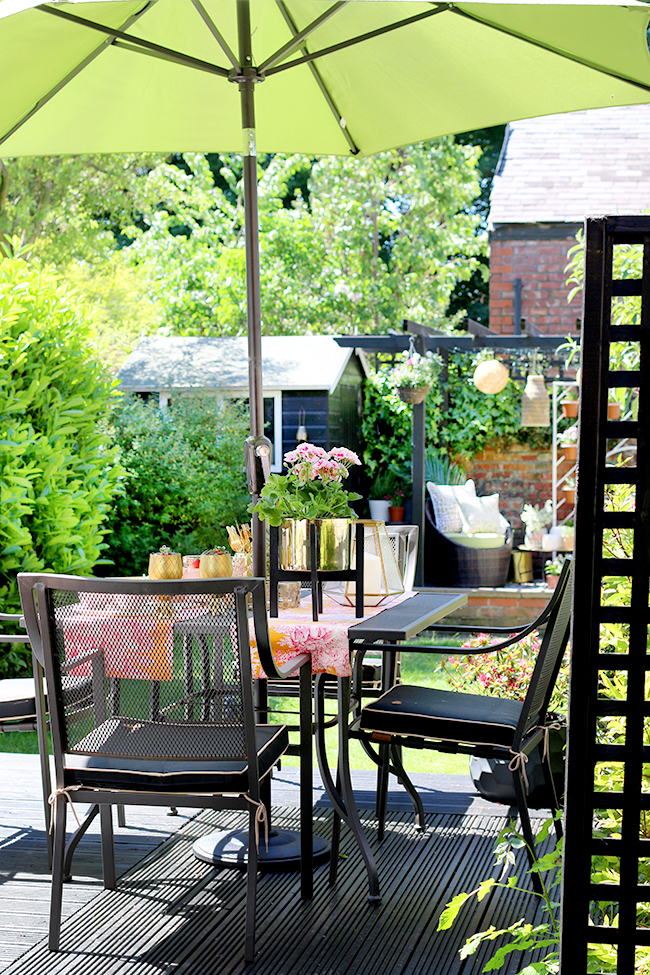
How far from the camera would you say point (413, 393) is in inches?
381

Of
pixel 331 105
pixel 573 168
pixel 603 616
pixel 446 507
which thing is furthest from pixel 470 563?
pixel 603 616

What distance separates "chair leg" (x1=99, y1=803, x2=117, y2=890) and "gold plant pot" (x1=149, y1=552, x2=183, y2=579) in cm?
71

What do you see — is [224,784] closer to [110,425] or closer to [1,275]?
[1,275]

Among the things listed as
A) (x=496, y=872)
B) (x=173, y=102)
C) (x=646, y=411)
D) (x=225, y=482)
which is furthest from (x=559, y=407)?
(x=646, y=411)

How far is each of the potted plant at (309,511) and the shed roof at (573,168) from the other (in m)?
8.92

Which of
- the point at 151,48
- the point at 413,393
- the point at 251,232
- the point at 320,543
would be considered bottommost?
the point at 320,543

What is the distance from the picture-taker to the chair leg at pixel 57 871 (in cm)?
248

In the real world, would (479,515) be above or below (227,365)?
below

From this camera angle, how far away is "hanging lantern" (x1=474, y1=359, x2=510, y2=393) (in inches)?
383

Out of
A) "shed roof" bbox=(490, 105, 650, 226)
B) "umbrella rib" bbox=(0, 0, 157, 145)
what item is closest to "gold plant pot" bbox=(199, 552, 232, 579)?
"umbrella rib" bbox=(0, 0, 157, 145)

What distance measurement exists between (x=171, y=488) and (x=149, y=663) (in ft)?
23.5

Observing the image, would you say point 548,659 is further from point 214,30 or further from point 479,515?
point 479,515

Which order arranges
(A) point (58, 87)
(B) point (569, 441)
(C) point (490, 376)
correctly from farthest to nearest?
(C) point (490, 376), (B) point (569, 441), (A) point (58, 87)

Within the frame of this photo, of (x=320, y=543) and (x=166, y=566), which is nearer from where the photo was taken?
(x=320, y=543)
